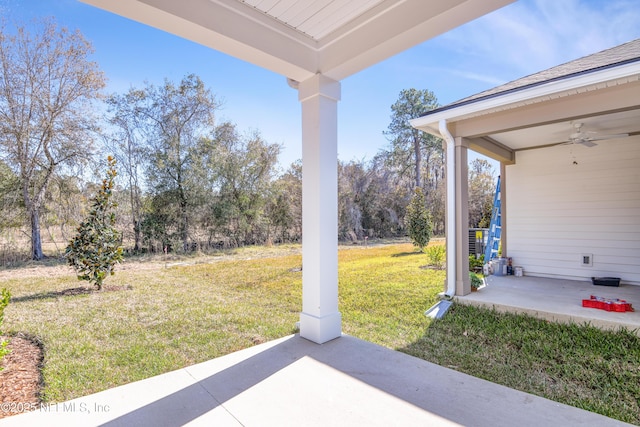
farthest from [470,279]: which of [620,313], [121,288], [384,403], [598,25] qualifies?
[121,288]

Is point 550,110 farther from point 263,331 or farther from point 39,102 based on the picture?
point 39,102

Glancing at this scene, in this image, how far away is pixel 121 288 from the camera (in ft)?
15.8

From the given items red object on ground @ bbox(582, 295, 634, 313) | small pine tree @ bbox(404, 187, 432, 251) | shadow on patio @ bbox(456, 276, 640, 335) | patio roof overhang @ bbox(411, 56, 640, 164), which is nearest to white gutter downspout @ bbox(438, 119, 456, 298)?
patio roof overhang @ bbox(411, 56, 640, 164)

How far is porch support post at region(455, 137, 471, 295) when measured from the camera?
13.9ft

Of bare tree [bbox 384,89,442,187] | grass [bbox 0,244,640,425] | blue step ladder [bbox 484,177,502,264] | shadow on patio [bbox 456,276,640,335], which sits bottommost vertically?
grass [bbox 0,244,640,425]

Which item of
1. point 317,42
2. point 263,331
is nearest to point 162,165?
point 263,331

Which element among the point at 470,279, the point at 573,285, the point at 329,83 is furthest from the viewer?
the point at 573,285

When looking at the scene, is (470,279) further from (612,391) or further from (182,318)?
(182,318)

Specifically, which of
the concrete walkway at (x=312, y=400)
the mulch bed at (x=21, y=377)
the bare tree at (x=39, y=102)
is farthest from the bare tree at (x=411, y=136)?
the mulch bed at (x=21, y=377)

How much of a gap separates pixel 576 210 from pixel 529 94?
302cm

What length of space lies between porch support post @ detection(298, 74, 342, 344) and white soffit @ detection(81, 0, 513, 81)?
215 millimetres

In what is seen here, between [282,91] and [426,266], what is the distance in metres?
5.19

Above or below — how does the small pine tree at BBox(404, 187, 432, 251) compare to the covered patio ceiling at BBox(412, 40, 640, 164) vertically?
below

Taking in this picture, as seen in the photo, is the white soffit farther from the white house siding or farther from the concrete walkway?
the white house siding
